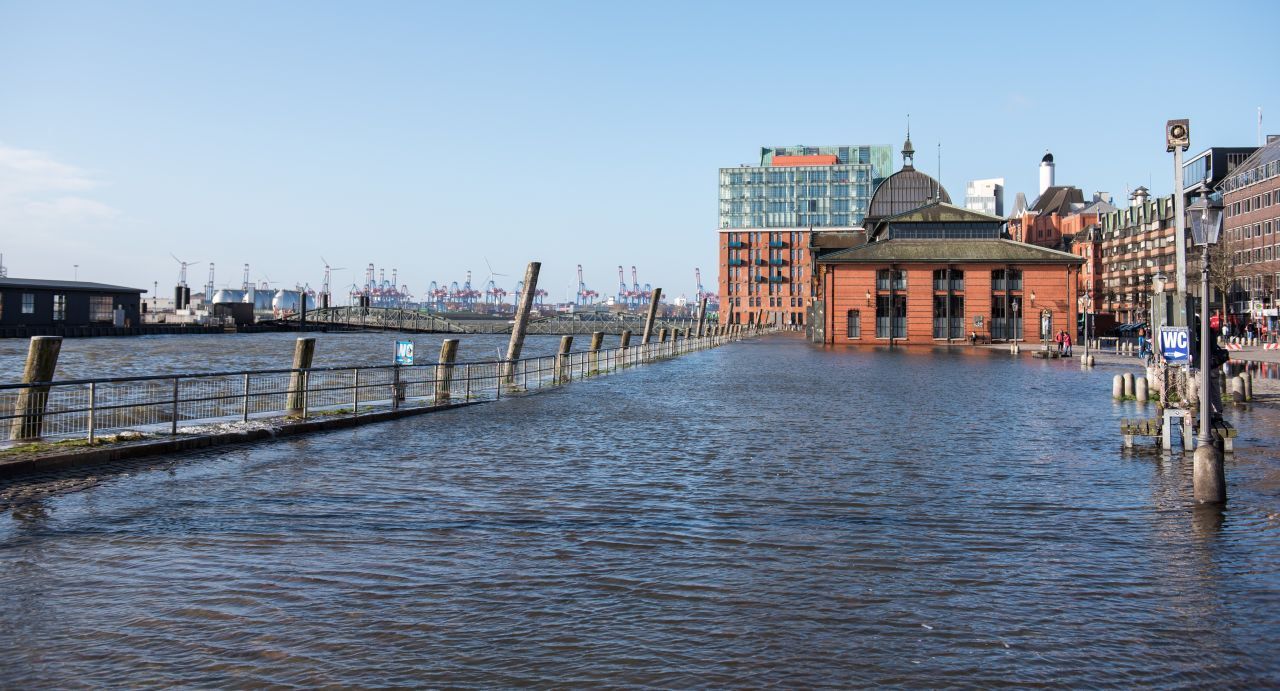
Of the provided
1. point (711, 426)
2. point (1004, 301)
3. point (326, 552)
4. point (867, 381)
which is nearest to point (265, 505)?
point (326, 552)

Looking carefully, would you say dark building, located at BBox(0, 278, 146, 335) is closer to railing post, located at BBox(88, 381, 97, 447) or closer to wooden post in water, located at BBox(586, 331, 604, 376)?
wooden post in water, located at BBox(586, 331, 604, 376)

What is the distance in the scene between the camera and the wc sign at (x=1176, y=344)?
17.5 m

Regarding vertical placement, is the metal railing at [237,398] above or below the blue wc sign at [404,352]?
below

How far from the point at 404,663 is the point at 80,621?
108 inches

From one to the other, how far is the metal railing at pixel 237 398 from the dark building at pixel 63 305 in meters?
80.6

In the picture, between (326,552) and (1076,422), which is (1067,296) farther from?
(326,552)

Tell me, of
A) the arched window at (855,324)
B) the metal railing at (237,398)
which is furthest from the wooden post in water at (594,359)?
the arched window at (855,324)

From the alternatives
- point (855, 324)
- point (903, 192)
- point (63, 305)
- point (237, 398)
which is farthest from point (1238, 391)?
point (63, 305)

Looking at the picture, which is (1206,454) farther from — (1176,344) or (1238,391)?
(1238,391)

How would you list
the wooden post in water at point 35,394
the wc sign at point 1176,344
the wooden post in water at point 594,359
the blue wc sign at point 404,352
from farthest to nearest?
the wooden post in water at point 594,359, the blue wc sign at point 404,352, the wc sign at point 1176,344, the wooden post in water at point 35,394

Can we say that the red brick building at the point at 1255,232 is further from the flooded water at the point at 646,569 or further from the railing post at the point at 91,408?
the railing post at the point at 91,408

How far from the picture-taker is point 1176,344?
58.2ft

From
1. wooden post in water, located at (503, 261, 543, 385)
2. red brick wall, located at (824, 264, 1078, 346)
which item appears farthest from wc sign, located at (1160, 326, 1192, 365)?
red brick wall, located at (824, 264, 1078, 346)

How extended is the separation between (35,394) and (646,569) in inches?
508
